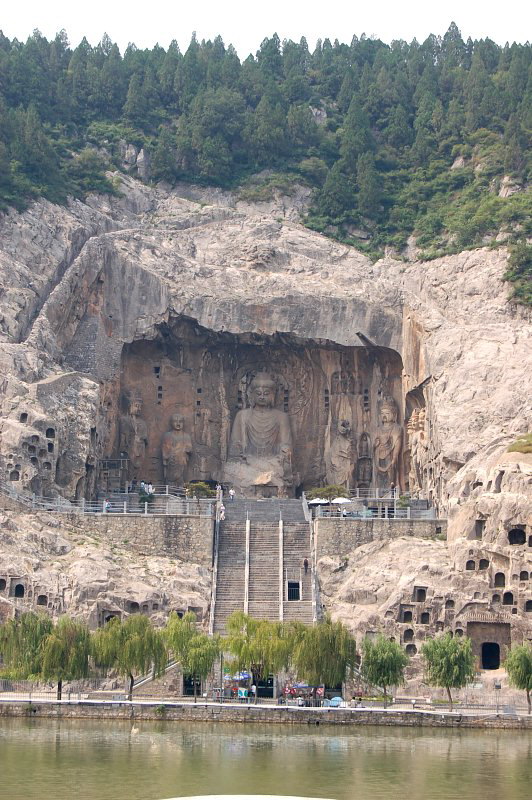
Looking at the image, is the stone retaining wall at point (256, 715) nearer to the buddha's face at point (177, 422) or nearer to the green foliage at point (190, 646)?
the green foliage at point (190, 646)

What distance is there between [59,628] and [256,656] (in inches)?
308

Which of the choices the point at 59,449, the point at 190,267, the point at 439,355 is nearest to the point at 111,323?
the point at 190,267

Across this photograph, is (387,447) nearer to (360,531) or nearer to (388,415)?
(388,415)

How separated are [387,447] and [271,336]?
353 inches

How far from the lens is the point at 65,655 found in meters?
57.9

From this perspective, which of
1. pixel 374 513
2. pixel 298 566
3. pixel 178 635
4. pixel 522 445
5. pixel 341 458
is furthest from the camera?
pixel 341 458

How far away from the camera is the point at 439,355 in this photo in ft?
254

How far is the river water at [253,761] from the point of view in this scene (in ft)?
140

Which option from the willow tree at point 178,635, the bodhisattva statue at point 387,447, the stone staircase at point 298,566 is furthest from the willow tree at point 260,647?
the bodhisattva statue at point 387,447

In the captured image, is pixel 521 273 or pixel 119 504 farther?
pixel 521 273

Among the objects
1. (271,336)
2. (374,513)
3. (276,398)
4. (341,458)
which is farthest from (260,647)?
(276,398)

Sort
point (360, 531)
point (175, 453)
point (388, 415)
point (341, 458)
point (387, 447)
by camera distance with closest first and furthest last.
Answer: point (360, 531) < point (388, 415) < point (387, 447) < point (175, 453) < point (341, 458)

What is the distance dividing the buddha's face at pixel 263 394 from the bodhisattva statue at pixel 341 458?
13.8 ft

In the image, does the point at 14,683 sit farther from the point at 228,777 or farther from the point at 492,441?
the point at 492,441
